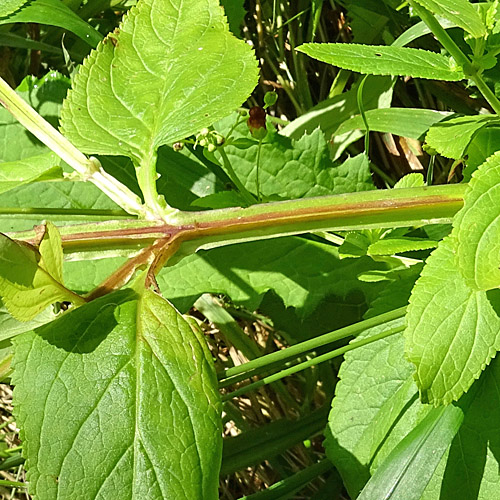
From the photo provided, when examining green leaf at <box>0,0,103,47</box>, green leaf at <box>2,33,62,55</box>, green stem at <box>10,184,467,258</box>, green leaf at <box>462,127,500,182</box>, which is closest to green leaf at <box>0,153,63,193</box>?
green stem at <box>10,184,467,258</box>

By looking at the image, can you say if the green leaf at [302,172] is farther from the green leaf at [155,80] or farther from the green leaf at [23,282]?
the green leaf at [23,282]

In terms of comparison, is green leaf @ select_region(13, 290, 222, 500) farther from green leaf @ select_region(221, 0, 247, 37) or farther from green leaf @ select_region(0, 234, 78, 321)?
green leaf @ select_region(221, 0, 247, 37)

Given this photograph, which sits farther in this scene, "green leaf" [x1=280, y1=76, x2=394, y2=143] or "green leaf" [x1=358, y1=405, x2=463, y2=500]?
"green leaf" [x1=280, y1=76, x2=394, y2=143]

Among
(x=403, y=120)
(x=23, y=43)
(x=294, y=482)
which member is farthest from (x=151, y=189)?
(x=23, y=43)

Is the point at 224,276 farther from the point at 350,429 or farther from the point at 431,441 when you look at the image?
the point at 431,441

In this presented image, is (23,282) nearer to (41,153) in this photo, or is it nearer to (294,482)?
(41,153)

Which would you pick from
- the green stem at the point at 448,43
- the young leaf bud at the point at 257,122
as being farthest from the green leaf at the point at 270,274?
the green stem at the point at 448,43
